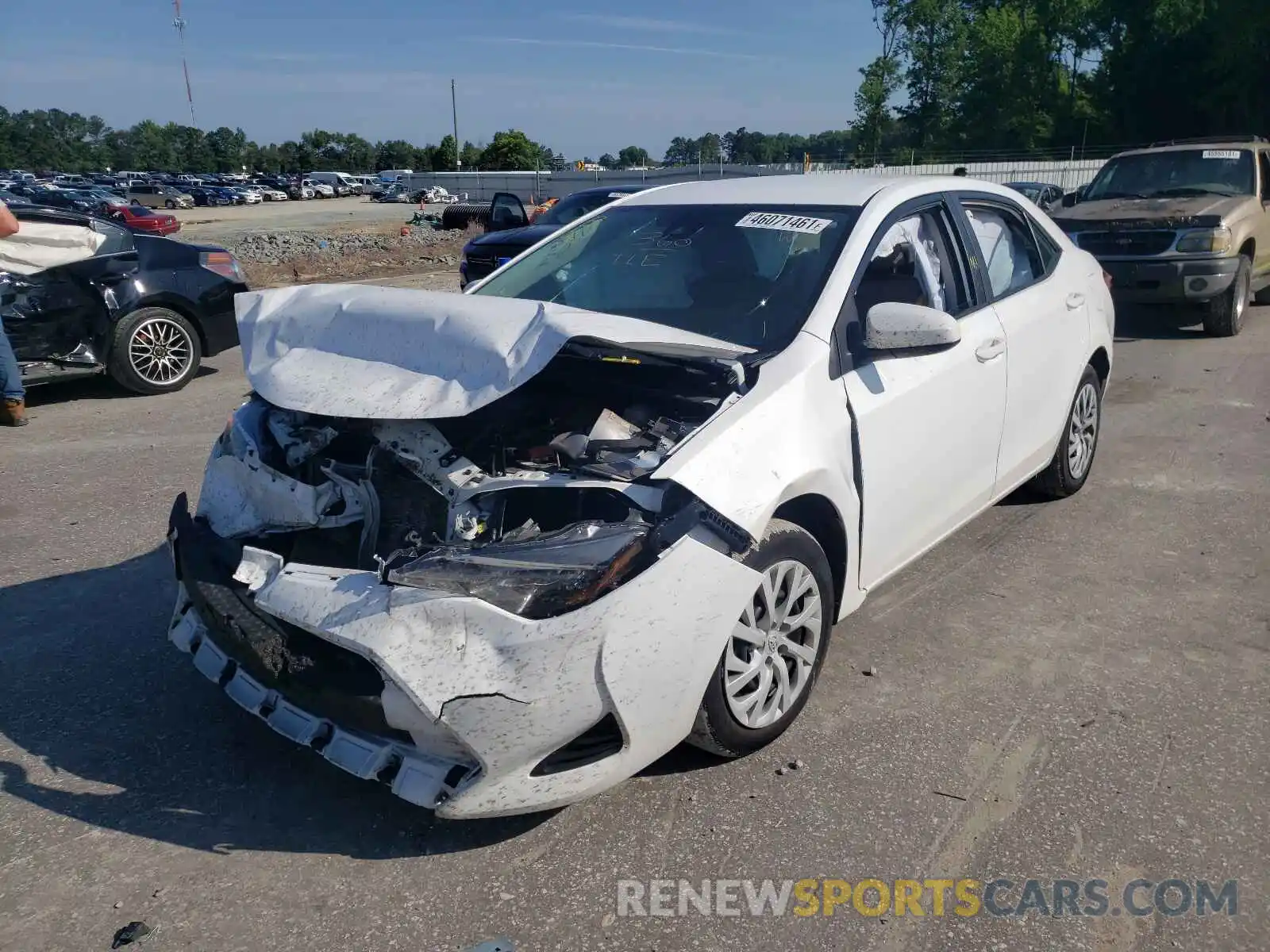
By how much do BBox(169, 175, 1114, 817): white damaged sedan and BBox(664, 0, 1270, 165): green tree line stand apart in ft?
138

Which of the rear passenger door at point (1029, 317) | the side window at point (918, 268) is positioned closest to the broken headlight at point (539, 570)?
the side window at point (918, 268)

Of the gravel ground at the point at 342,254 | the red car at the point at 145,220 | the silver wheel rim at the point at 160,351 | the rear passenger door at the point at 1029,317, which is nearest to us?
the rear passenger door at the point at 1029,317

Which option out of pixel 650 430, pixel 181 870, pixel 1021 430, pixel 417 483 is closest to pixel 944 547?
pixel 1021 430

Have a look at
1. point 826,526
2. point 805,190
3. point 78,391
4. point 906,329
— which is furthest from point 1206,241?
point 78,391

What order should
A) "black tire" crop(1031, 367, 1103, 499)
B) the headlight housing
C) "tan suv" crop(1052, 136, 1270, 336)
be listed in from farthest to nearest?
"tan suv" crop(1052, 136, 1270, 336) < the headlight housing < "black tire" crop(1031, 367, 1103, 499)

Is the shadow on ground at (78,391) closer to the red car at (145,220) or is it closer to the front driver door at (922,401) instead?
the front driver door at (922,401)

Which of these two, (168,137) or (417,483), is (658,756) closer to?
(417,483)

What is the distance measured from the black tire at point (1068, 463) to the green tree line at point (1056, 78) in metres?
40.5

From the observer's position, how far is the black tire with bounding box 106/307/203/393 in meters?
8.56

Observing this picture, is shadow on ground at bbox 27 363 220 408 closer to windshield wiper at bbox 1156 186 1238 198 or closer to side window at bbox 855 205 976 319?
side window at bbox 855 205 976 319

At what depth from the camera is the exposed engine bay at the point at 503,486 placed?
9.26 ft

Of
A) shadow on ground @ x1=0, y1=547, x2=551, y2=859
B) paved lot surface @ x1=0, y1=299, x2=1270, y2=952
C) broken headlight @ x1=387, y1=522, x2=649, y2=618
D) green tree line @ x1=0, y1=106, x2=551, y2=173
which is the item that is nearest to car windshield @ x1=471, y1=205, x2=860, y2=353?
broken headlight @ x1=387, y1=522, x2=649, y2=618

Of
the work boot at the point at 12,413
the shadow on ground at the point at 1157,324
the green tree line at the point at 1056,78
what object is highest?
the green tree line at the point at 1056,78

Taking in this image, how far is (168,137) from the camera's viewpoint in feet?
442
